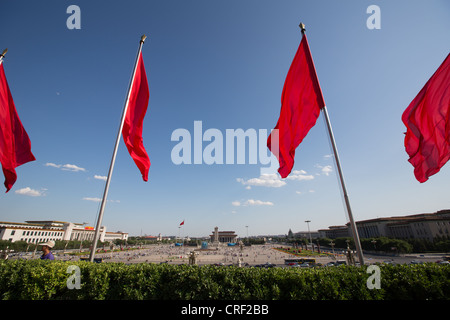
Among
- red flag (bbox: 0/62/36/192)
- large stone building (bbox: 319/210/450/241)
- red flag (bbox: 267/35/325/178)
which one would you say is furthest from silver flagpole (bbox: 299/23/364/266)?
large stone building (bbox: 319/210/450/241)

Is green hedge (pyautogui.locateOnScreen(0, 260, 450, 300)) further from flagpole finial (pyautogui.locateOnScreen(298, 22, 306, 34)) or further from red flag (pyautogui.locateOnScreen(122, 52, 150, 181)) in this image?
flagpole finial (pyautogui.locateOnScreen(298, 22, 306, 34))

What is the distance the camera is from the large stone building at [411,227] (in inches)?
2535

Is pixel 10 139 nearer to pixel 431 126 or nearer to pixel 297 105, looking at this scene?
pixel 297 105

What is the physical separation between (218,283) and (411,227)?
9520 centimetres

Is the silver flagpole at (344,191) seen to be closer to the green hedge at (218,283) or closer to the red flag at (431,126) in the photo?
the green hedge at (218,283)

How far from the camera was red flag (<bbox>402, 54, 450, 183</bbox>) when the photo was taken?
6.04 m

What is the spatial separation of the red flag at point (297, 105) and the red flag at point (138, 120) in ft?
17.5

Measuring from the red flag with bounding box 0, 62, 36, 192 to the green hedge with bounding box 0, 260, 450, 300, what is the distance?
11.7ft

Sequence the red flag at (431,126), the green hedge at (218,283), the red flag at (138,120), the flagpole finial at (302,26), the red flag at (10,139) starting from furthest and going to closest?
the red flag at (138,120)
the flagpole finial at (302,26)
the red flag at (10,139)
the red flag at (431,126)
the green hedge at (218,283)

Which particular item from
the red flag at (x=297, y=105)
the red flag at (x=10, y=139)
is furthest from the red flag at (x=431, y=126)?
the red flag at (x=10, y=139)

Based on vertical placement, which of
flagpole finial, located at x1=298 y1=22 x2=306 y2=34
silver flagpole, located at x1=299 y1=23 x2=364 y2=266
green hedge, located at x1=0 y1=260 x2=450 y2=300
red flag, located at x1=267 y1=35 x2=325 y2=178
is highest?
flagpole finial, located at x1=298 y1=22 x2=306 y2=34
